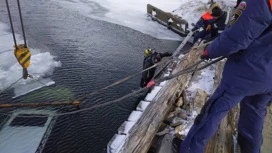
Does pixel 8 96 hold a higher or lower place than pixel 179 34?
higher

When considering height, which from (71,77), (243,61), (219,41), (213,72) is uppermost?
(219,41)

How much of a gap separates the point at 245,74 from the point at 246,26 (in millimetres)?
450

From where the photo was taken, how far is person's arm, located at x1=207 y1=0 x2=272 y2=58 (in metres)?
1.99

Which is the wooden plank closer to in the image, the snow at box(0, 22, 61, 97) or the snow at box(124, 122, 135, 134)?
the snow at box(124, 122, 135, 134)

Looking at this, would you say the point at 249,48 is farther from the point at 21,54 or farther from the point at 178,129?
the point at 21,54

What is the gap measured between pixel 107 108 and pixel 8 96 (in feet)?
6.87

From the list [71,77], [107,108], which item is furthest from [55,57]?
[107,108]

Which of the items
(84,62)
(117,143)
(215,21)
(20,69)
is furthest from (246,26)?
(20,69)

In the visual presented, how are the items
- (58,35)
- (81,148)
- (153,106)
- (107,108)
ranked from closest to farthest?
(153,106) < (81,148) < (107,108) < (58,35)

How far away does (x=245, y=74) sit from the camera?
228 centimetres

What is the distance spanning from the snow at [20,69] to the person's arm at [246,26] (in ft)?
15.8

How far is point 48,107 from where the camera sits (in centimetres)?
530

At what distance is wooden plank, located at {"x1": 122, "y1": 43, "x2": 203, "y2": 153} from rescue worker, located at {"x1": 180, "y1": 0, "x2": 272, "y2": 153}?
0.64 m

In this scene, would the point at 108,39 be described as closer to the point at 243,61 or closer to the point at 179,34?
the point at 179,34
